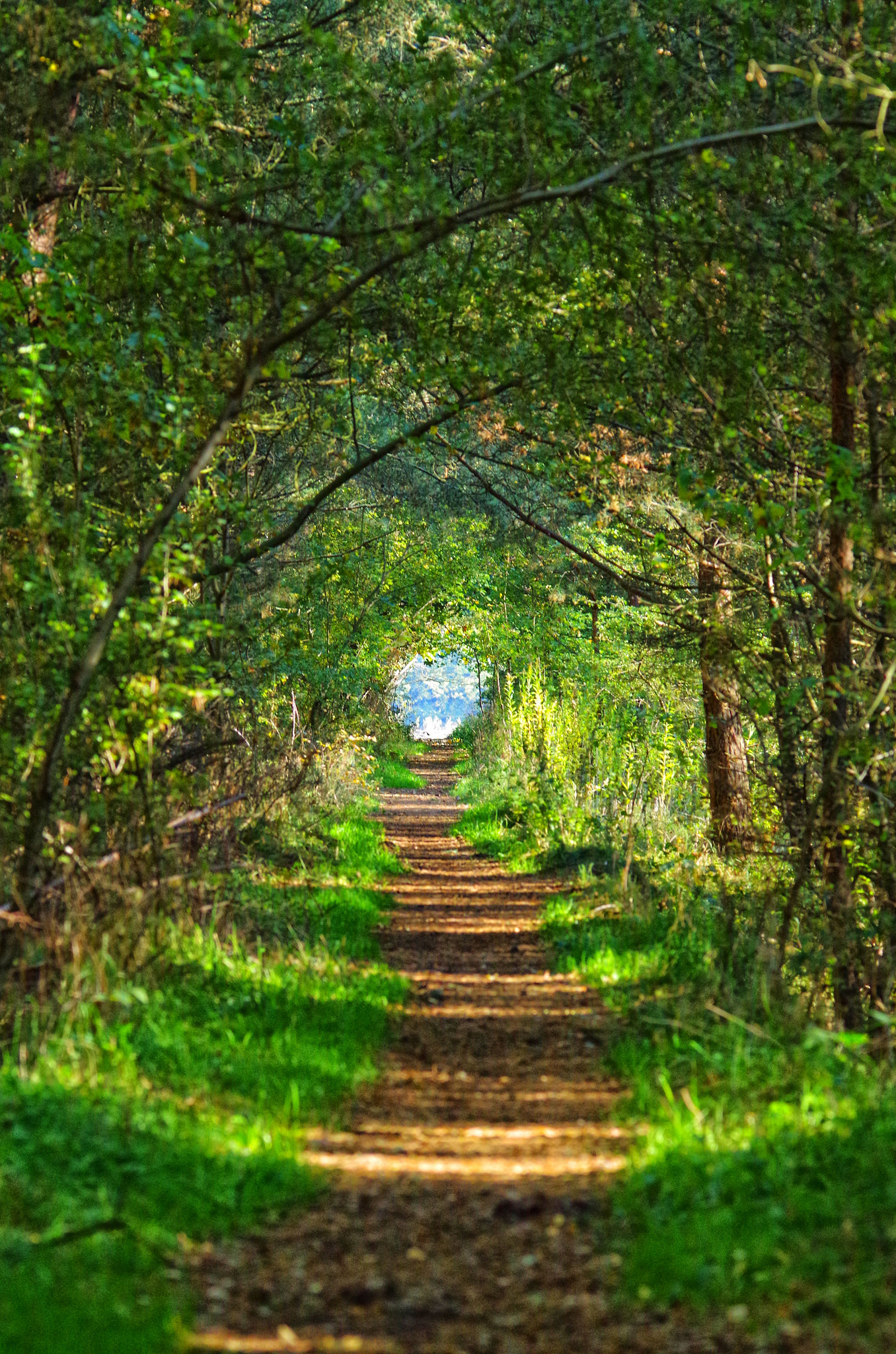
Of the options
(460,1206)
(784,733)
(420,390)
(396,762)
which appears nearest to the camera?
(460,1206)

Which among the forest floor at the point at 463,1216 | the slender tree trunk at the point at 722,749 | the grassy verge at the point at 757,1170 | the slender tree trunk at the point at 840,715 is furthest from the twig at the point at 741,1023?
the slender tree trunk at the point at 722,749

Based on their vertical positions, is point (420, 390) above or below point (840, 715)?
above

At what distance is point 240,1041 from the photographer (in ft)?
18.8

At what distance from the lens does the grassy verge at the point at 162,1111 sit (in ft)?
10.8

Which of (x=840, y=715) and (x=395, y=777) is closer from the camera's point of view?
(x=840, y=715)

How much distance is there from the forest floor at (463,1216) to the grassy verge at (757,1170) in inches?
5.0

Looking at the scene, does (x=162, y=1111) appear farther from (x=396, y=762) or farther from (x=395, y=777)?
(x=396, y=762)

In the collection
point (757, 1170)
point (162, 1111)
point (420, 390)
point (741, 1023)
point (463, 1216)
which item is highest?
point (420, 390)

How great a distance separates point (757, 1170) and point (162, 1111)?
208cm

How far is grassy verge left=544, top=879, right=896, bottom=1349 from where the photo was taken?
10.9ft

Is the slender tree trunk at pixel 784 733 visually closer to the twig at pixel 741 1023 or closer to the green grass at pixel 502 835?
the twig at pixel 741 1023

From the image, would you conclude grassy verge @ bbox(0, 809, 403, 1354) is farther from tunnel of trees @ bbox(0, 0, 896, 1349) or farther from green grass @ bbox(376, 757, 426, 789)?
green grass @ bbox(376, 757, 426, 789)

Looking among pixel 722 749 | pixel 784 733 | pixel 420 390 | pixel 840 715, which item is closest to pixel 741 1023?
pixel 840 715

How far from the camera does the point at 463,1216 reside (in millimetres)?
4191
